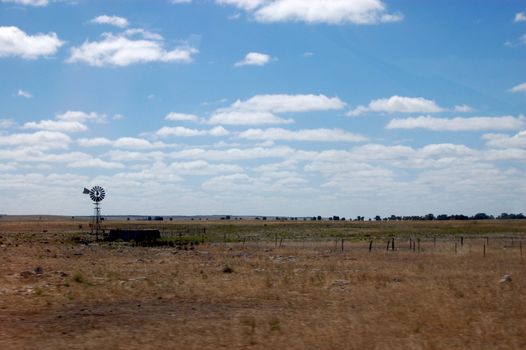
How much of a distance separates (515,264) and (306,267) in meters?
12.8

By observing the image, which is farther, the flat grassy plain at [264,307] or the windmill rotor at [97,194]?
the windmill rotor at [97,194]

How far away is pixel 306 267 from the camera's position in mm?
35719

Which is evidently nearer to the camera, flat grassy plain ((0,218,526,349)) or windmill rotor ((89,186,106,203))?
flat grassy plain ((0,218,526,349))

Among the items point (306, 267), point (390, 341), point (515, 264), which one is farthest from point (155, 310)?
point (515, 264)

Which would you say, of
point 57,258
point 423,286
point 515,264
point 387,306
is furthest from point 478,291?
point 57,258

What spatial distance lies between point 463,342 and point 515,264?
84.4ft

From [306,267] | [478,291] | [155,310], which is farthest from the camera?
[306,267]

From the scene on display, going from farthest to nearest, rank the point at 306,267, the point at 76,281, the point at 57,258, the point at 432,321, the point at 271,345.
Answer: the point at 57,258
the point at 306,267
the point at 76,281
the point at 432,321
the point at 271,345

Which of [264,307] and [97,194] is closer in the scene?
[264,307]

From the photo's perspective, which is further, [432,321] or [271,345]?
[432,321]

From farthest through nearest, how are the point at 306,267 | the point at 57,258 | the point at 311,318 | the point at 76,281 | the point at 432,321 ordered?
the point at 57,258, the point at 306,267, the point at 76,281, the point at 311,318, the point at 432,321

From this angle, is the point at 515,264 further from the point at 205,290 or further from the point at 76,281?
the point at 76,281

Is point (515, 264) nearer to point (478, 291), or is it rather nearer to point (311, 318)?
point (478, 291)

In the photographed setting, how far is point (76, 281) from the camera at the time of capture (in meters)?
26.8
